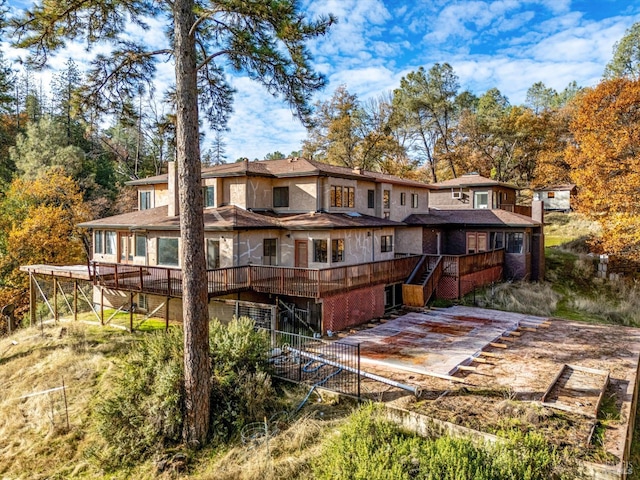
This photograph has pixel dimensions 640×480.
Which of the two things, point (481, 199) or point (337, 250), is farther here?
point (481, 199)

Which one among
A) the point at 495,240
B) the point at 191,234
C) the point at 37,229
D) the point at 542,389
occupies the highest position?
the point at 37,229

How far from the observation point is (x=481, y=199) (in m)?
30.6

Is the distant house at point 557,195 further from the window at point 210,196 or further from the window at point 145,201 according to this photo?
the window at point 145,201

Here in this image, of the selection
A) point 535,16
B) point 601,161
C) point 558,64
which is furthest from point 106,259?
point 558,64

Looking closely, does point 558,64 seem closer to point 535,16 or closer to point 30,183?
point 535,16

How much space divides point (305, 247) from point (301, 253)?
1.18 feet

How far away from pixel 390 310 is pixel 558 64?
74.4ft

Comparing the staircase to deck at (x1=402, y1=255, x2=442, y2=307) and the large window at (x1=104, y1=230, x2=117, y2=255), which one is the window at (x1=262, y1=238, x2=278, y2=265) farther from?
the large window at (x1=104, y1=230, x2=117, y2=255)

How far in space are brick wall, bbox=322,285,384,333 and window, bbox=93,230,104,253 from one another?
47.2 feet

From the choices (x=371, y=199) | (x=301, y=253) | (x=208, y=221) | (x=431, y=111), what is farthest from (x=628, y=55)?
(x=208, y=221)

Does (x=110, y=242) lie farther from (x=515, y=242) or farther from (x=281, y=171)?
(x=515, y=242)

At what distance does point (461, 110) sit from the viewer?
45.2m

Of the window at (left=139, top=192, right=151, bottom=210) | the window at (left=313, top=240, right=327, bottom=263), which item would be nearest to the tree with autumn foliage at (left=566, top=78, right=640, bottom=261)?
the window at (left=313, top=240, right=327, bottom=263)

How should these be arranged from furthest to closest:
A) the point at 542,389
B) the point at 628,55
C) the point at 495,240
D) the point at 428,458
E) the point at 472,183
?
the point at 628,55, the point at 472,183, the point at 495,240, the point at 542,389, the point at 428,458
